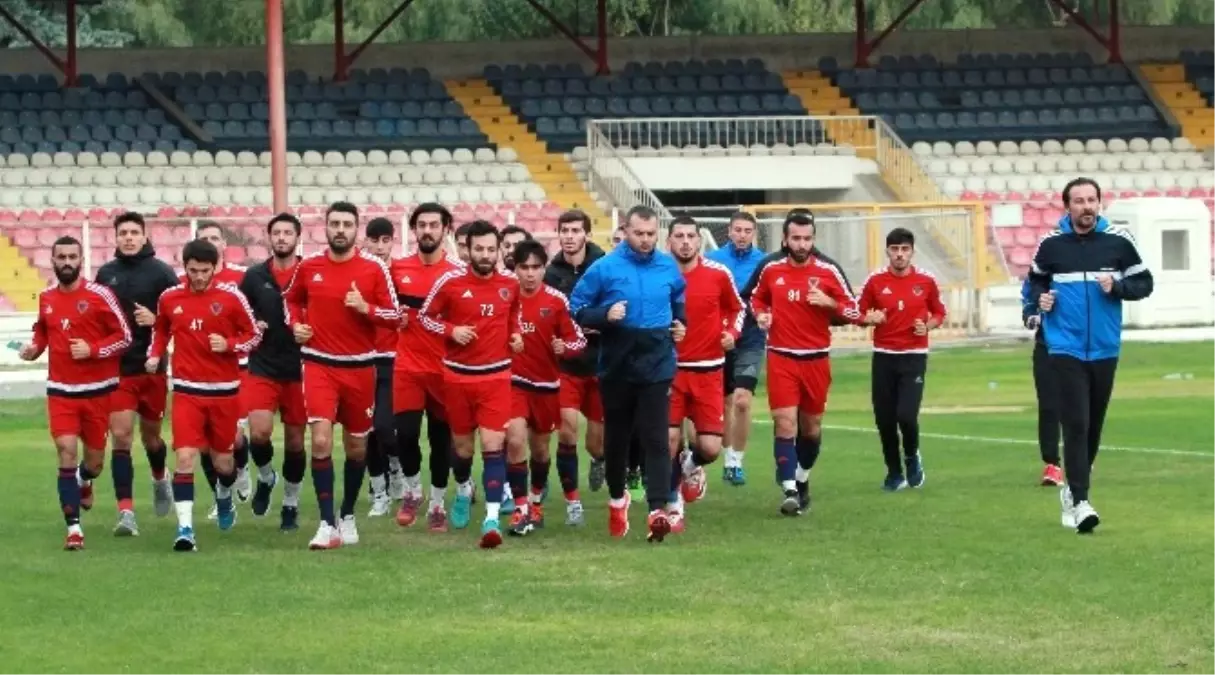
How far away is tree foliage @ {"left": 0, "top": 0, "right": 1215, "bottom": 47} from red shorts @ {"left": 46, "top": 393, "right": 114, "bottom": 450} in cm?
3886

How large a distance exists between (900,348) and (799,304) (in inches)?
60.1

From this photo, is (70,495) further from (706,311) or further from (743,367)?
(743,367)

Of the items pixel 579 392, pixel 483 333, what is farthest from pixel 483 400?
pixel 579 392

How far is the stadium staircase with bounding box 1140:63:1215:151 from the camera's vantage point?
155 feet

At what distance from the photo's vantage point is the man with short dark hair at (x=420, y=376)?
1603 cm

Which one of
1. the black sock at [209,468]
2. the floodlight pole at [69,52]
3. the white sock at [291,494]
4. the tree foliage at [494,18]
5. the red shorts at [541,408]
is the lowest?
the white sock at [291,494]

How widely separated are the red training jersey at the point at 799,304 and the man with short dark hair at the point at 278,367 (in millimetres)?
3197

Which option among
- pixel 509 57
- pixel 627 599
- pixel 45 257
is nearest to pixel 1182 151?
pixel 509 57

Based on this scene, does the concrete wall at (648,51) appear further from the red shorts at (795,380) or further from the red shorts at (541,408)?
the red shorts at (541,408)

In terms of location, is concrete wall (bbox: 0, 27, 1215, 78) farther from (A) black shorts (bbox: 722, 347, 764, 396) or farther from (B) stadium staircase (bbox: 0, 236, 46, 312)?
(A) black shorts (bbox: 722, 347, 764, 396)

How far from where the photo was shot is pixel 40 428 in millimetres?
25812

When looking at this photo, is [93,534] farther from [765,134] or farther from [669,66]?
[669,66]

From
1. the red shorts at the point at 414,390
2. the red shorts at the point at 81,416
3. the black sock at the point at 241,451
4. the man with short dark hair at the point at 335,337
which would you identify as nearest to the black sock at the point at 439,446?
the red shorts at the point at 414,390

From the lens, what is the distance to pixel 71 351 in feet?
50.5
